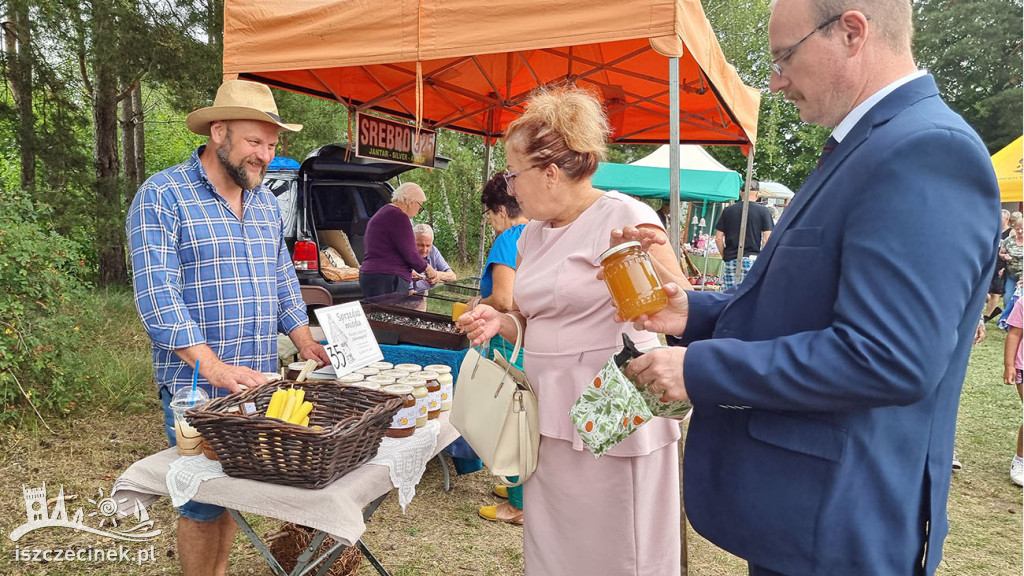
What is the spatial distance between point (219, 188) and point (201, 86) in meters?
4.80

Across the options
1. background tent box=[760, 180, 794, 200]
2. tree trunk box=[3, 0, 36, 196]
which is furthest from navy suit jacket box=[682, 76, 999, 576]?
background tent box=[760, 180, 794, 200]

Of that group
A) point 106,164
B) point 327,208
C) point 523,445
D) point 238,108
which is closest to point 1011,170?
point 327,208

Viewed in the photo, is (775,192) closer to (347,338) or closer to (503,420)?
(347,338)

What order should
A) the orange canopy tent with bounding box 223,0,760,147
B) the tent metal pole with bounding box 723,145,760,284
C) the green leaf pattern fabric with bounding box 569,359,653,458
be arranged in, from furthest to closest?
the tent metal pole with bounding box 723,145,760,284 < the orange canopy tent with bounding box 223,0,760,147 < the green leaf pattern fabric with bounding box 569,359,653,458

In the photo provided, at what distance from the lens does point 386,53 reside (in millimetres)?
3227

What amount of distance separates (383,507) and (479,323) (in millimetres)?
2221

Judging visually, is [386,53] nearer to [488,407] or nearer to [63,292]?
[488,407]

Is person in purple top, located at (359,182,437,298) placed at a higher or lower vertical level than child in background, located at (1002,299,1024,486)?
higher

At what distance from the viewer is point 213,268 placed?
92.3 inches

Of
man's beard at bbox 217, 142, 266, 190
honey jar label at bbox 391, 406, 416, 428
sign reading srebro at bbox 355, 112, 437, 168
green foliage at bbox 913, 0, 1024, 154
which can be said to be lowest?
honey jar label at bbox 391, 406, 416, 428

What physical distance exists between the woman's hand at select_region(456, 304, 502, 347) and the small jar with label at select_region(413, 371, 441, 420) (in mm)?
334

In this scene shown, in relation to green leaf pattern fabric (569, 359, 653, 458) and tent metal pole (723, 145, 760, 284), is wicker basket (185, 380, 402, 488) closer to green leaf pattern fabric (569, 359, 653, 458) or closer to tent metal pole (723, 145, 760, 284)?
green leaf pattern fabric (569, 359, 653, 458)

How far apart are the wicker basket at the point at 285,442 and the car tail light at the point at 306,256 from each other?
4648mm

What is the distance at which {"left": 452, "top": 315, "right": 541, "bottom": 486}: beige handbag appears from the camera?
1930 millimetres
